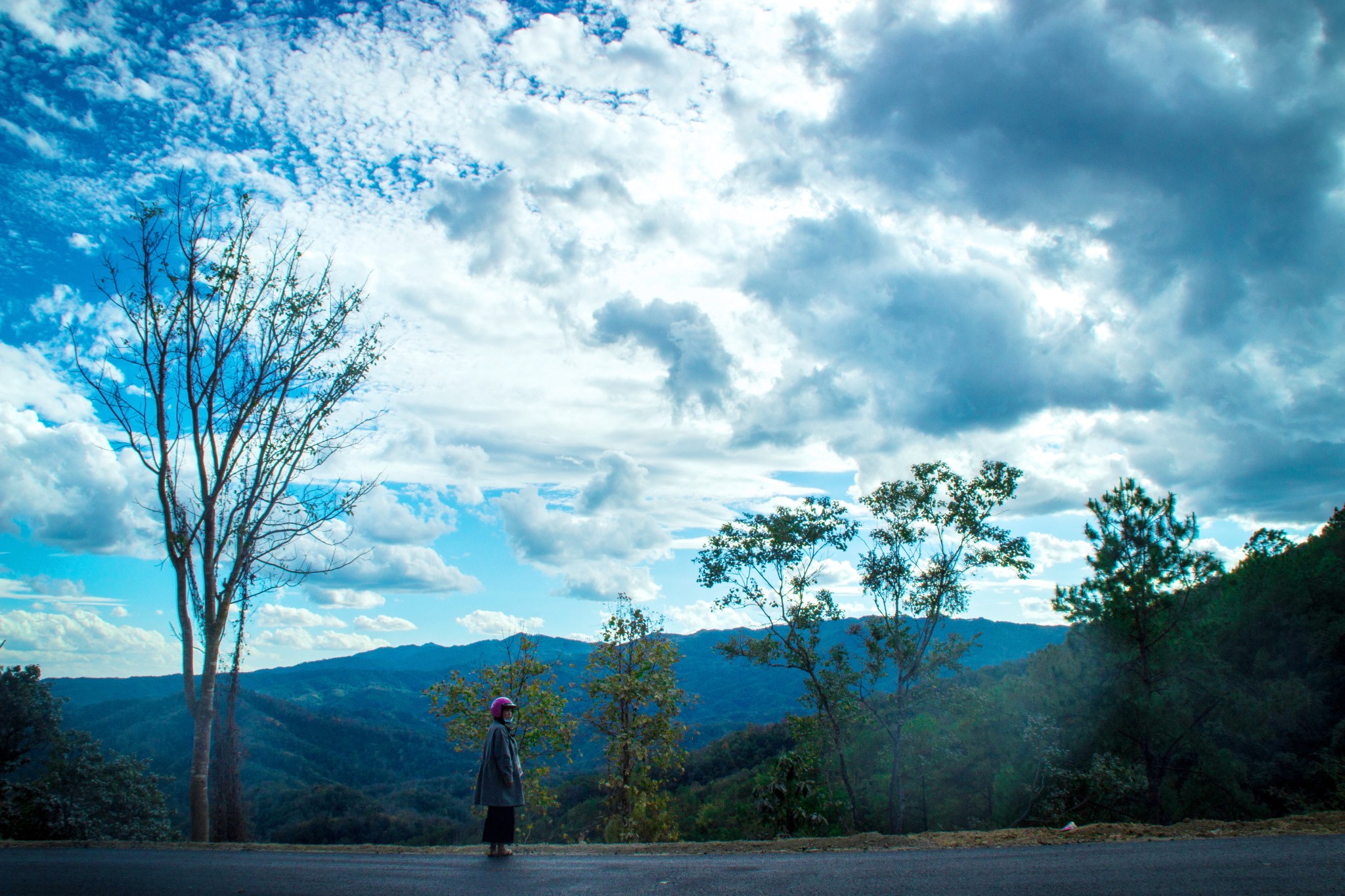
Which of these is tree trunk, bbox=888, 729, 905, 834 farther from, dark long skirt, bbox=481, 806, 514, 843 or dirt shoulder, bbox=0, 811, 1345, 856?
dark long skirt, bbox=481, 806, 514, 843

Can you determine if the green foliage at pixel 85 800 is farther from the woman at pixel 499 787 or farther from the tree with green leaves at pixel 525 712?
the woman at pixel 499 787

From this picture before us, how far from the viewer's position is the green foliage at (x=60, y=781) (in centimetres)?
2333

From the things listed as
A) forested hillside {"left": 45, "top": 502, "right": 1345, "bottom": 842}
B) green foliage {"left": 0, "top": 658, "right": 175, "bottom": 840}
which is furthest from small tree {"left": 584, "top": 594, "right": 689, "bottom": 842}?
green foliage {"left": 0, "top": 658, "right": 175, "bottom": 840}

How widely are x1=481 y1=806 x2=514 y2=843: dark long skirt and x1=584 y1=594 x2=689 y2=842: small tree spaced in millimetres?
11660

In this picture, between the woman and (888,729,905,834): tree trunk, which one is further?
(888,729,905,834): tree trunk

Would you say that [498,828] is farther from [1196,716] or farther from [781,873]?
[1196,716]

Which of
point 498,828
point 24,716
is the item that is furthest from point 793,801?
point 24,716

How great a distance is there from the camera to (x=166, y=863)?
7.79m

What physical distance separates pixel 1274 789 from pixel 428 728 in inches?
6261

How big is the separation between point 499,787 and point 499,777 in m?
0.13

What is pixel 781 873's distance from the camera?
→ 20.3 feet

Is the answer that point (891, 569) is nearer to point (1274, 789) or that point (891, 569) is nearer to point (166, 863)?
point (1274, 789)

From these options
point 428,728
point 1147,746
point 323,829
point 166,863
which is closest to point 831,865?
point 166,863

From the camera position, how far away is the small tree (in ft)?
65.4
